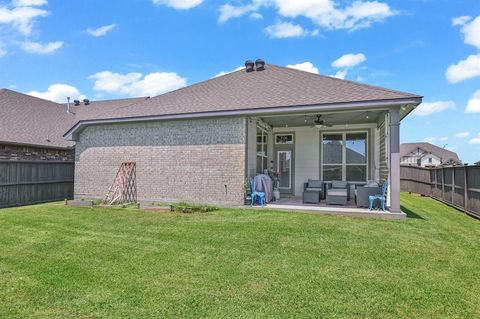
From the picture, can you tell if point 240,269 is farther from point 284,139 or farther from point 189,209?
point 284,139

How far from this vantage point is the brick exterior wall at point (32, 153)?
1213 centimetres


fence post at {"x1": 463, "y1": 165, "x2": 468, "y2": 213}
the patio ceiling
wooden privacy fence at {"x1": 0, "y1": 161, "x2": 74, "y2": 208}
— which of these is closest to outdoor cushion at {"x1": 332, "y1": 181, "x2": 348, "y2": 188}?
the patio ceiling

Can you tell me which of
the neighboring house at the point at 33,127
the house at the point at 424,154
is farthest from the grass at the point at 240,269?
the house at the point at 424,154

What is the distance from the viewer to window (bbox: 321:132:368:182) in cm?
1223

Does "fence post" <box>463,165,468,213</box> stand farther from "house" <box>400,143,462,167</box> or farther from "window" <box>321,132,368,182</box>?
"house" <box>400,143,462,167</box>

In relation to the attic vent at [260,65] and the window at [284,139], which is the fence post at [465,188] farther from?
the attic vent at [260,65]

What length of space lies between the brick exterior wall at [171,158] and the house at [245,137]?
3 cm

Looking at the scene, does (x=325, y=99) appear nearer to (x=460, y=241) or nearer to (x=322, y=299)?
(x=460, y=241)

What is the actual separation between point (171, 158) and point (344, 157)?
705 centimetres

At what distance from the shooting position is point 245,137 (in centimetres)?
976

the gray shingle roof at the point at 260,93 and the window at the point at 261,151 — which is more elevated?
the gray shingle roof at the point at 260,93

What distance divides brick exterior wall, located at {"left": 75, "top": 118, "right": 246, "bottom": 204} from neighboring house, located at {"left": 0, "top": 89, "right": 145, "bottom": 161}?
2664 millimetres

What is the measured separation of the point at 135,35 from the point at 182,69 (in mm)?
3998

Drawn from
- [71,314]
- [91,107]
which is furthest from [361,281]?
[91,107]
